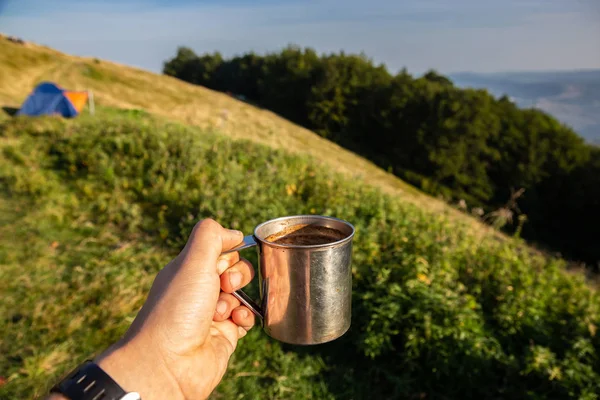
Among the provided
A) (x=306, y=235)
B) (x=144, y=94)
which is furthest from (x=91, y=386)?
(x=144, y=94)

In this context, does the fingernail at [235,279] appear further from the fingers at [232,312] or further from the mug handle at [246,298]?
the fingers at [232,312]

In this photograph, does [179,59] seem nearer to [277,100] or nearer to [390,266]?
[277,100]

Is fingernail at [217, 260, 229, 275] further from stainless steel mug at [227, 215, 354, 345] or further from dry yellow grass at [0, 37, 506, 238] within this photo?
dry yellow grass at [0, 37, 506, 238]

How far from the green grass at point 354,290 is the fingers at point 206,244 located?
1.71 meters

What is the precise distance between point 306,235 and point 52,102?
17541 mm

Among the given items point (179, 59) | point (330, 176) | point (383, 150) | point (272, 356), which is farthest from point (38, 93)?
point (179, 59)

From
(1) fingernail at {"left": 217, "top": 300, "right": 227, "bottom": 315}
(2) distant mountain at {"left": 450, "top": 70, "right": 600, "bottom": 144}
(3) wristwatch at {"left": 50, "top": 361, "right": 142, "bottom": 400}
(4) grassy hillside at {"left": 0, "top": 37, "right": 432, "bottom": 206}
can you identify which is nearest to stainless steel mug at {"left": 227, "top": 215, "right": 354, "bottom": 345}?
(1) fingernail at {"left": 217, "top": 300, "right": 227, "bottom": 315}

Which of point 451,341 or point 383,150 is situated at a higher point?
point 451,341

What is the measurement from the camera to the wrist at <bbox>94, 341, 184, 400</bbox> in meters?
1.47

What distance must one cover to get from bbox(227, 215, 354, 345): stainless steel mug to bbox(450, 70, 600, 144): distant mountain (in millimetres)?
35301

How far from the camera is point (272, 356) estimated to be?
343 centimetres

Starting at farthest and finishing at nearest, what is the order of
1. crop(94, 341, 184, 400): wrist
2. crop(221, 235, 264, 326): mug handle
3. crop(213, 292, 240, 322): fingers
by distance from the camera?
crop(213, 292, 240, 322): fingers → crop(221, 235, 264, 326): mug handle → crop(94, 341, 184, 400): wrist

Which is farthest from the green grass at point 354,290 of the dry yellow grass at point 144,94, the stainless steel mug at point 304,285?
the dry yellow grass at point 144,94

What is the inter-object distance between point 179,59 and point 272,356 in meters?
60.4
